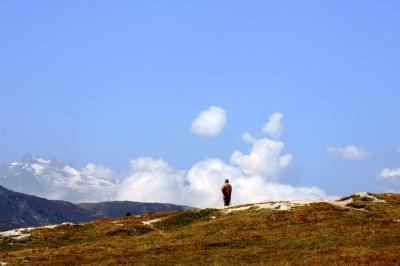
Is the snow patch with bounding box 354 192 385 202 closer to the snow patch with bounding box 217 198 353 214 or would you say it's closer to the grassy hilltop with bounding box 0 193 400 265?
the grassy hilltop with bounding box 0 193 400 265

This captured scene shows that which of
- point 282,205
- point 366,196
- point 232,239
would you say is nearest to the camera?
point 232,239

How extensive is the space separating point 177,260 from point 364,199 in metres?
31.8

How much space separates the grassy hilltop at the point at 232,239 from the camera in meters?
46.8

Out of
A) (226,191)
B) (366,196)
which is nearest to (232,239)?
(226,191)

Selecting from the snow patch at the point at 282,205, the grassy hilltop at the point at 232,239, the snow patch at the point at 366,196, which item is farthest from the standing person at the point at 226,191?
the snow patch at the point at 366,196

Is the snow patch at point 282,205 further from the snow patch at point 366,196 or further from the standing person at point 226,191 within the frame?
the standing person at point 226,191

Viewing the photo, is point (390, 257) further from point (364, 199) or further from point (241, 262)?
point (364, 199)

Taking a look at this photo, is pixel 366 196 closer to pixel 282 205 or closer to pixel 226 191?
pixel 282 205

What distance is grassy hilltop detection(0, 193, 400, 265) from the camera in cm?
4684

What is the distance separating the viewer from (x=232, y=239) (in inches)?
2196

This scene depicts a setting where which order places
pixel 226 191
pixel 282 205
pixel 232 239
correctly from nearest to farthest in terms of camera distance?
1. pixel 232 239
2. pixel 282 205
3. pixel 226 191

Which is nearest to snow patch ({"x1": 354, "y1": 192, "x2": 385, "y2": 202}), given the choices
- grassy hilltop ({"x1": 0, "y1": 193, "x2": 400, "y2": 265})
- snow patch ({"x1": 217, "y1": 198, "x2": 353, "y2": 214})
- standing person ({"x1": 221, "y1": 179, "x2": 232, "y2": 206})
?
grassy hilltop ({"x1": 0, "y1": 193, "x2": 400, "y2": 265})

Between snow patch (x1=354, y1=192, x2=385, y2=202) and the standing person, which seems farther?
the standing person

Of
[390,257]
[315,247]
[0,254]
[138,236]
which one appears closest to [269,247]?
[315,247]
